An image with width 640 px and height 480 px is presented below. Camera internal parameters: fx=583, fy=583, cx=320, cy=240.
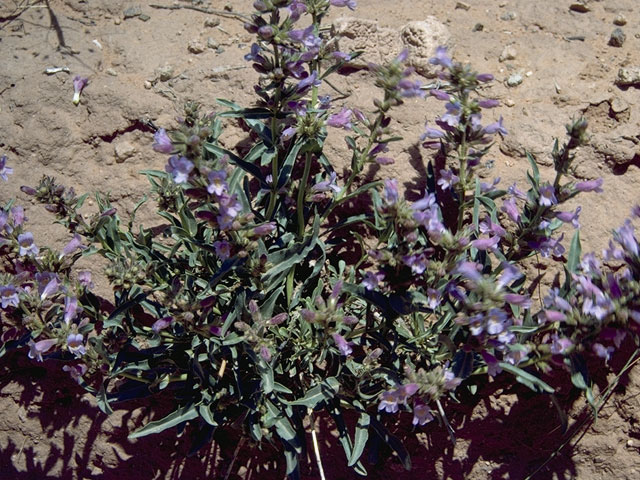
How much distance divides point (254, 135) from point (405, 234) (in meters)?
2.01

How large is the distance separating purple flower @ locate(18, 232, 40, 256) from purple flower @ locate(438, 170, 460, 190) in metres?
2.56

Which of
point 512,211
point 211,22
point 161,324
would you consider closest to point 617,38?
point 512,211

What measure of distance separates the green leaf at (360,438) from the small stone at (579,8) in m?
4.13

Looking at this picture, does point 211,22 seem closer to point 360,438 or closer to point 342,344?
point 342,344

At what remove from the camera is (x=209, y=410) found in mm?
3543

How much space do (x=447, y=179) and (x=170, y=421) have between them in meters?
2.34

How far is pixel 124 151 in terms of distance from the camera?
4.74 metres

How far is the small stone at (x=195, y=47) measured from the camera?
5215mm

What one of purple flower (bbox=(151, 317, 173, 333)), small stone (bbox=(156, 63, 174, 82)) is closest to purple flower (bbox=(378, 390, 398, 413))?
purple flower (bbox=(151, 317, 173, 333))

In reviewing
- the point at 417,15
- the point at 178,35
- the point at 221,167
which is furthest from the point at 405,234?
the point at 178,35

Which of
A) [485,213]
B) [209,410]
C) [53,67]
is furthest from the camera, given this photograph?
[53,67]

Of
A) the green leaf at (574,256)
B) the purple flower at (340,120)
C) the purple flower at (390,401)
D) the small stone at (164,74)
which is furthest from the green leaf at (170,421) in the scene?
the small stone at (164,74)

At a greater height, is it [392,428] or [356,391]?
[356,391]

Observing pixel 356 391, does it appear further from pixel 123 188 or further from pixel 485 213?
pixel 123 188
